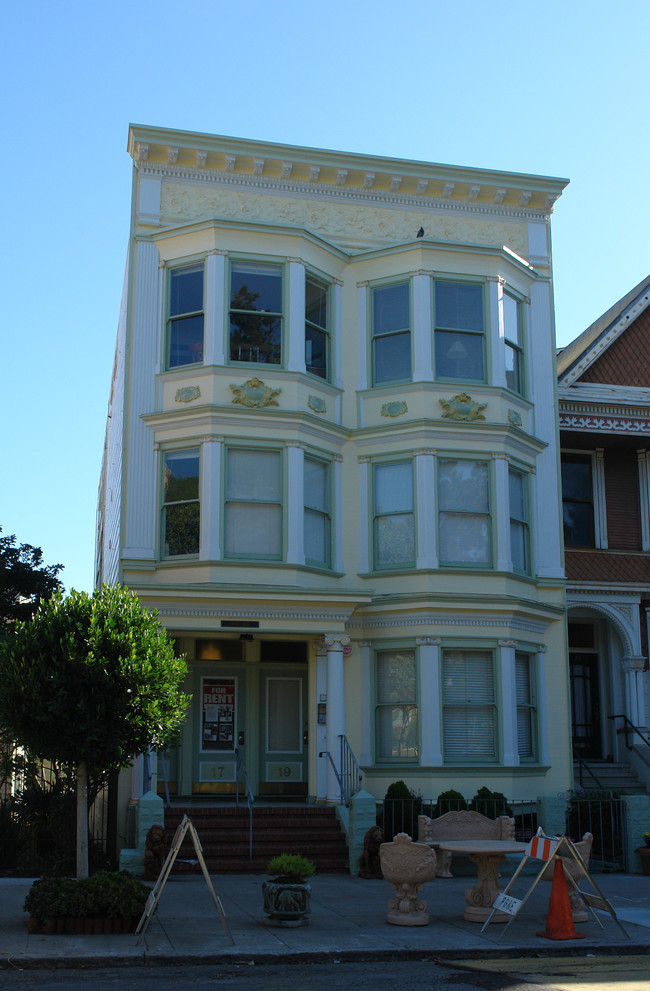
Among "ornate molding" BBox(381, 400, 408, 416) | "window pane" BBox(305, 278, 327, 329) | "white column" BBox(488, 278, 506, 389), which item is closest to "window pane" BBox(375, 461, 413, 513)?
"ornate molding" BBox(381, 400, 408, 416)

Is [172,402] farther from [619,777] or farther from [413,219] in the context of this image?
[619,777]

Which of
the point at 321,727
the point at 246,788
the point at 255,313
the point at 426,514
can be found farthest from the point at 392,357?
the point at 246,788

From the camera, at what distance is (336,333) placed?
1984 centimetres

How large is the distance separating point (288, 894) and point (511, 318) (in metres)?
12.6

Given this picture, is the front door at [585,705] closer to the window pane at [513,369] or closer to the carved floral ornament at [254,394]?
the window pane at [513,369]

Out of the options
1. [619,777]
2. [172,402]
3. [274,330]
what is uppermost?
[274,330]

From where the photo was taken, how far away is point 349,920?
473 inches

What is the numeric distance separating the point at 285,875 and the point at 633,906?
15.8ft

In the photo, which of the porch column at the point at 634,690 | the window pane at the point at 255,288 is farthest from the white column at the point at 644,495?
the window pane at the point at 255,288

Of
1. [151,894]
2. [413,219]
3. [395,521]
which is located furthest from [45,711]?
[413,219]

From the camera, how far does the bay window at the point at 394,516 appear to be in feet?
62.5

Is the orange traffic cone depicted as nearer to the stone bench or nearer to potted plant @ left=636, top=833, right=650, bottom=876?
the stone bench

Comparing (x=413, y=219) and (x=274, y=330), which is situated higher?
(x=413, y=219)

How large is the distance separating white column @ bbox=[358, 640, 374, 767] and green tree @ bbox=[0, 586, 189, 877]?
7119 millimetres
